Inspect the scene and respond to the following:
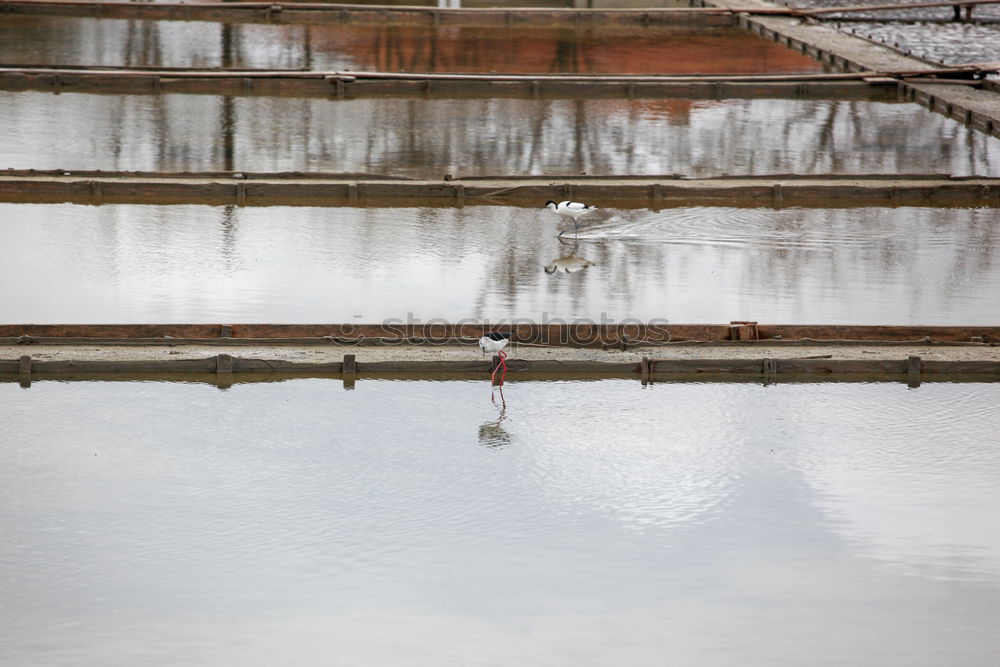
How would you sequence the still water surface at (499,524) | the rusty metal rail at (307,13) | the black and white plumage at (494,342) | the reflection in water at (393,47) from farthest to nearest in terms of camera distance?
1. the rusty metal rail at (307,13)
2. the reflection in water at (393,47)
3. the black and white plumage at (494,342)
4. the still water surface at (499,524)

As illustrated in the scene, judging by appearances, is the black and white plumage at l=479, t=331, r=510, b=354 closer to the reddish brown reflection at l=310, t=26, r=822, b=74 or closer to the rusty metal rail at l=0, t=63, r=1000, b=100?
the rusty metal rail at l=0, t=63, r=1000, b=100

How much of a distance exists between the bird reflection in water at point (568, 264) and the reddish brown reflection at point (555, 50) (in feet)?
28.3

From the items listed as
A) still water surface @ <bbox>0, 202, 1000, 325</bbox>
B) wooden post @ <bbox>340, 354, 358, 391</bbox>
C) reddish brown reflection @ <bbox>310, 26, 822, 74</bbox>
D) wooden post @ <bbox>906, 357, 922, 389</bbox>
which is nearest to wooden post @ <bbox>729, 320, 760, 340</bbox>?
still water surface @ <bbox>0, 202, 1000, 325</bbox>

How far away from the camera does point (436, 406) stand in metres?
8.86

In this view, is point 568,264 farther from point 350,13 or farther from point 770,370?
point 350,13

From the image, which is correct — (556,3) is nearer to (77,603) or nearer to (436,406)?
(436,406)

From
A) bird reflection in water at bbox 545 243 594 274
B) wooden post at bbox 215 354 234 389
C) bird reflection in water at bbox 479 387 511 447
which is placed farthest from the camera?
bird reflection in water at bbox 545 243 594 274

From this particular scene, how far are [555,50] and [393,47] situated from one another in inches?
95.3

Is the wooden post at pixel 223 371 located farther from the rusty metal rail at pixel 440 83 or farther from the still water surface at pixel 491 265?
the rusty metal rail at pixel 440 83

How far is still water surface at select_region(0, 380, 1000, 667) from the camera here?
620cm

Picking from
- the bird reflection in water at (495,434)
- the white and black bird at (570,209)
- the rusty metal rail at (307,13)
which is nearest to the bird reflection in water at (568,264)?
the white and black bird at (570,209)

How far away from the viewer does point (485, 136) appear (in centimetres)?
1628

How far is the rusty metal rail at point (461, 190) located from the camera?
44.7 feet

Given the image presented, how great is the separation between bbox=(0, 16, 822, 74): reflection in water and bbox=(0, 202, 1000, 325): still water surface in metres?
7.27
